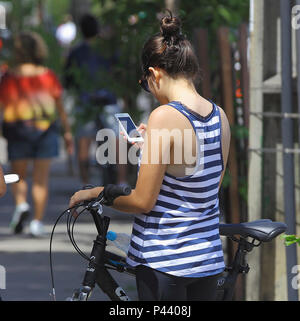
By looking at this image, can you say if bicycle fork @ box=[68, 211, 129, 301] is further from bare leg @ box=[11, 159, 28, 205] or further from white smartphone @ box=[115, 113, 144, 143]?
bare leg @ box=[11, 159, 28, 205]

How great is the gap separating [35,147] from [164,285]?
20.4 feet

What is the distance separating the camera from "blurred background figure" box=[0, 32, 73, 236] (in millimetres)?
9961

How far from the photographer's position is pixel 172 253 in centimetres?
388

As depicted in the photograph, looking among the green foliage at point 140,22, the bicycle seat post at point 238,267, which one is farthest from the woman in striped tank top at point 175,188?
the green foliage at point 140,22

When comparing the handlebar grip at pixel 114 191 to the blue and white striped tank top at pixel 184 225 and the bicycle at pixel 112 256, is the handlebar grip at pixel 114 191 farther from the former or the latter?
the blue and white striped tank top at pixel 184 225

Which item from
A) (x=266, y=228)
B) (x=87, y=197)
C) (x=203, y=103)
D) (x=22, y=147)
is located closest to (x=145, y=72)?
(x=203, y=103)

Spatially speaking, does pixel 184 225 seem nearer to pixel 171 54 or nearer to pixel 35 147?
pixel 171 54

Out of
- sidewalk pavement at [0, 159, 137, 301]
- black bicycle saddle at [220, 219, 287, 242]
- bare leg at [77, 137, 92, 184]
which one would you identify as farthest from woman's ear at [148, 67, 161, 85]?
bare leg at [77, 137, 92, 184]

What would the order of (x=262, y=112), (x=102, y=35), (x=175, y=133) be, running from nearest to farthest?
1. (x=175, y=133)
2. (x=262, y=112)
3. (x=102, y=35)

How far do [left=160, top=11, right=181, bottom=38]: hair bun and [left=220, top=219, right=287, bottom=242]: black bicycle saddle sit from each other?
82 centimetres
